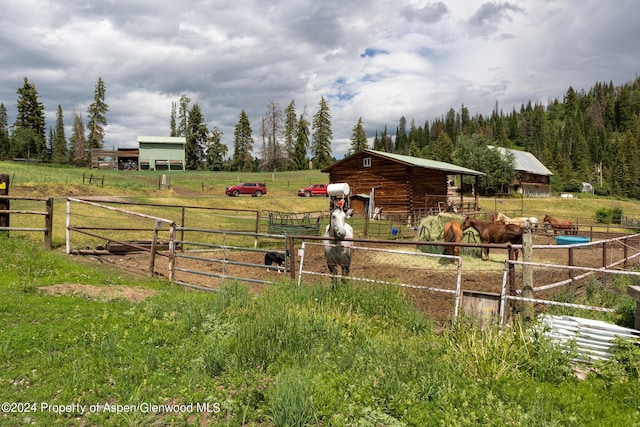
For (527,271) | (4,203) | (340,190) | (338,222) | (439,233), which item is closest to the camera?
(527,271)

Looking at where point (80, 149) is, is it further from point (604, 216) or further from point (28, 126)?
point (604, 216)

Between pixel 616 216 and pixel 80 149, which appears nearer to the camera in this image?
pixel 616 216

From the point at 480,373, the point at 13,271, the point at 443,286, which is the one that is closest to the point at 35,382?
the point at 480,373

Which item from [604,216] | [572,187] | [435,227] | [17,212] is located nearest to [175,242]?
[17,212]

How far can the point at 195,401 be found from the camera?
3719mm

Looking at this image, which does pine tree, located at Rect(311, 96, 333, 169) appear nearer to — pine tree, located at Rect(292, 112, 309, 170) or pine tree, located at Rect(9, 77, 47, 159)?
pine tree, located at Rect(292, 112, 309, 170)

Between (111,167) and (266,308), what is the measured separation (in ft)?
Answer: 219

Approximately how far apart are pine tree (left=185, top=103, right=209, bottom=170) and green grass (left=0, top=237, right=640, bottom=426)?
249 ft

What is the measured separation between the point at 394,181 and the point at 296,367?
30.0 m

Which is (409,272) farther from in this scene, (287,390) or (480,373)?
(287,390)

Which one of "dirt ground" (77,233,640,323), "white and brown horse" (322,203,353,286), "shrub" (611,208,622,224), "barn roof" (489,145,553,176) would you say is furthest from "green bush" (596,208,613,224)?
"white and brown horse" (322,203,353,286)

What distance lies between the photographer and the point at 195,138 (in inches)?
3098

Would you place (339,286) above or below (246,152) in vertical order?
below

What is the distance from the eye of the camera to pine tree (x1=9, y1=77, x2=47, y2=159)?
7094 centimetres
